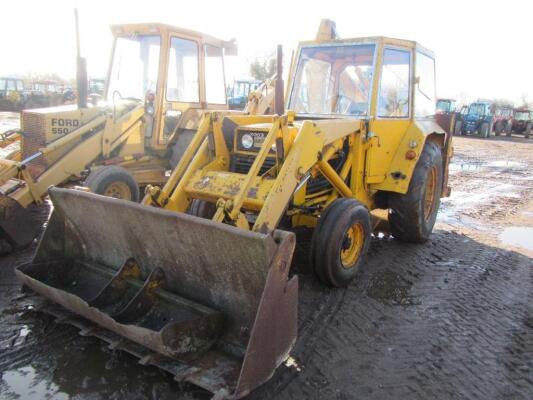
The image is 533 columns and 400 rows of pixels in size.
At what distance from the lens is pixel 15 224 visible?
5113 millimetres

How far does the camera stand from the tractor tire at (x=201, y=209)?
15.6 ft

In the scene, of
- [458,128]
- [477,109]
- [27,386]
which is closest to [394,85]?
[27,386]

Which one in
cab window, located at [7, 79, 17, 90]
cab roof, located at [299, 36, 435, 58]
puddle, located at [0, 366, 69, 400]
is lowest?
puddle, located at [0, 366, 69, 400]

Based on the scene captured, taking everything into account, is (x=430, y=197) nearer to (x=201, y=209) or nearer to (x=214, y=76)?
(x=201, y=209)

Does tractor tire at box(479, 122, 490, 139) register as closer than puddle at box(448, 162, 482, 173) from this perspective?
No

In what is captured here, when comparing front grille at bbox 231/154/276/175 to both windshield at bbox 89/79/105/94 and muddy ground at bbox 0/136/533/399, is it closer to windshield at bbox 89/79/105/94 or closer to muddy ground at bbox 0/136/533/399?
muddy ground at bbox 0/136/533/399

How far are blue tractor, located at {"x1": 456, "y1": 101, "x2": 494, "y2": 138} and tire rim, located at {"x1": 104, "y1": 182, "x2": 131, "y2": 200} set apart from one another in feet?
85.8

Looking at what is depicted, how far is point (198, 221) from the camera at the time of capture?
3070mm

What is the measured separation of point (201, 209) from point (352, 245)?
156cm

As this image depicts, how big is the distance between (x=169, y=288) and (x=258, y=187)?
109 centimetres

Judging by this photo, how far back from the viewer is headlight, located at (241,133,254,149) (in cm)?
440

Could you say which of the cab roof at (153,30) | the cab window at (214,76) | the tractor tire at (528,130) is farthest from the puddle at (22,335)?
the tractor tire at (528,130)

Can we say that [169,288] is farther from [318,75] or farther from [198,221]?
[318,75]

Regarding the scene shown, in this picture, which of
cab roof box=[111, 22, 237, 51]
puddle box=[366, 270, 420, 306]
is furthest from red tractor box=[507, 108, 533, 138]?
puddle box=[366, 270, 420, 306]
